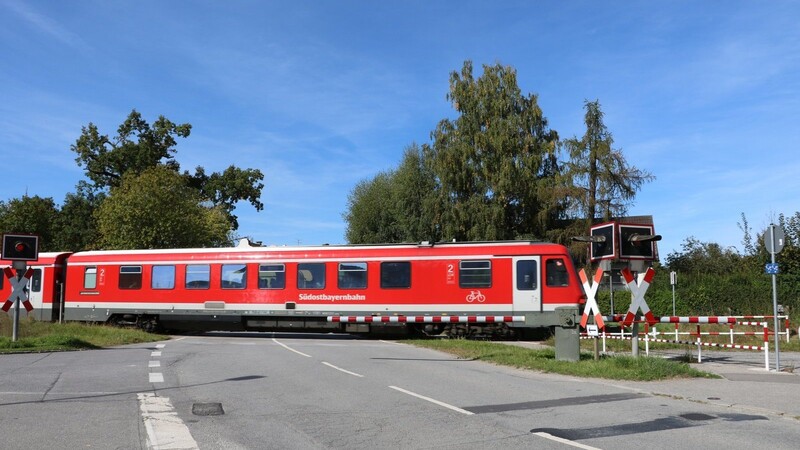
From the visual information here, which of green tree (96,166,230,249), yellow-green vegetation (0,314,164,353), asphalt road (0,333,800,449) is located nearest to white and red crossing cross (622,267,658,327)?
asphalt road (0,333,800,449)

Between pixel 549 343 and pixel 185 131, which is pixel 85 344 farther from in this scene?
pixel 185 131

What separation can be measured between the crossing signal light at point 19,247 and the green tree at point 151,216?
2059 centimetres

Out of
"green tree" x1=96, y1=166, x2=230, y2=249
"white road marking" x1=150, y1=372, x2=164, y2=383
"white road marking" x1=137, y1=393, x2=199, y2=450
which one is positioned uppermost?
"green tree" x1=96, y1=166, x2=230, y2=249

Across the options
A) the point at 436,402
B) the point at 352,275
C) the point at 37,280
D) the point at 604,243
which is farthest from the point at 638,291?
the point at 37,280

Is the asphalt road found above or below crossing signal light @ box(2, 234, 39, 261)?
below

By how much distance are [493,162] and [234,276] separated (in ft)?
75.3

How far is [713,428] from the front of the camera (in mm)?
7789

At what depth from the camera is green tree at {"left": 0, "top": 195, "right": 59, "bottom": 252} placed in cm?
6061

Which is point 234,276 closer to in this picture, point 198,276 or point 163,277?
point 198,276

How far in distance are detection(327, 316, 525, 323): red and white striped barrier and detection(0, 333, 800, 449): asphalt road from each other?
8603 millimetres

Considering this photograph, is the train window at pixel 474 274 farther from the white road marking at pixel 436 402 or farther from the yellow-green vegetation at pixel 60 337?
the white road marking at pixel 436 402

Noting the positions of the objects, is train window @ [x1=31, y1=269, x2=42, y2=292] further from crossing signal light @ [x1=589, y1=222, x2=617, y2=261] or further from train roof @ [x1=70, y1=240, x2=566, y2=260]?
crossing signal light @ [x1=589, y1=222, x2=617, y2=261]

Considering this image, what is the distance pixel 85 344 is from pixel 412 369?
10.1 metres

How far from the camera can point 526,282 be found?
22.7 metres
